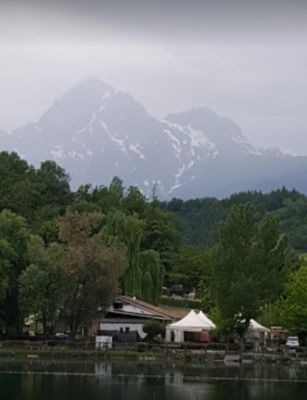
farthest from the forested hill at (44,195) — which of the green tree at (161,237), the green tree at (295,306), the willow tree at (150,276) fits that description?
the green tree at (295,306)

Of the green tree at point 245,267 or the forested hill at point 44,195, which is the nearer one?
the green tree at point 245,267

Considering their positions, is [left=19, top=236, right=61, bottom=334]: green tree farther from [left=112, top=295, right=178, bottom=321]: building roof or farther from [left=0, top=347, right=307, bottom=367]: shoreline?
[left=112, top=295, right=178, bottom=321]: building roof

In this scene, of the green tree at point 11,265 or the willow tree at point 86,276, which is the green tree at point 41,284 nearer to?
the willow tree at point 86,276

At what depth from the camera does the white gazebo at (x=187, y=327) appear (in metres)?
52.9

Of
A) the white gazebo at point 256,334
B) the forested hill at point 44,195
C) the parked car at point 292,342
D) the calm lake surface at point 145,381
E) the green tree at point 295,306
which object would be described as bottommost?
the calm lake surface at point 145,381

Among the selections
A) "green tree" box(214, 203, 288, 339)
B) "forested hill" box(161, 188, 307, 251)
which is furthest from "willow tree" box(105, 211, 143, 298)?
"forested hill" box(161, 188, 307, 251)

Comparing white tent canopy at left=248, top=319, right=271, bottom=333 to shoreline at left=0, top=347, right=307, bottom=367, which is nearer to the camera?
shoreline at left=0, top=347, right=307, bottom=367

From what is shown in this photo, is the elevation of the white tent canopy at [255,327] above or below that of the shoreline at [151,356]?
above

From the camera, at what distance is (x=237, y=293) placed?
50.8 m

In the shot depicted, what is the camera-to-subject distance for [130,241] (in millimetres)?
60531

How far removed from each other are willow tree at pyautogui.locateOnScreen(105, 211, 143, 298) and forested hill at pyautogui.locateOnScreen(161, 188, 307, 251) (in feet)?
217

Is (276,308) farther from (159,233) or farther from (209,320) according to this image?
(159,233)

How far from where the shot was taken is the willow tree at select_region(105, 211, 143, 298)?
195 ft

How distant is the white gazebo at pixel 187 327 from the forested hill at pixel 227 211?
2803 inches
